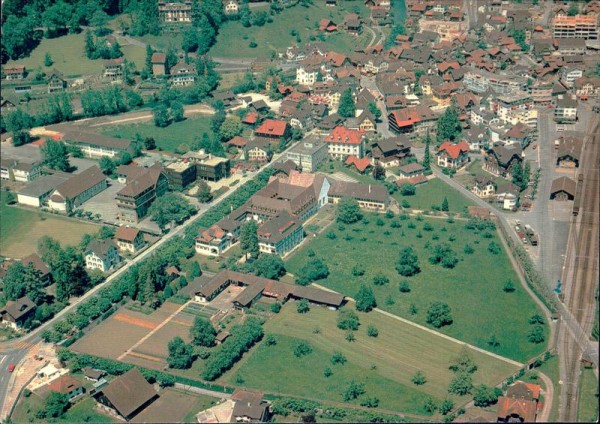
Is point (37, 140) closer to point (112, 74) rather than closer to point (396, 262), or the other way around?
point (112, 74)

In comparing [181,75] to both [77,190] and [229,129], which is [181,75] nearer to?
[229,129]

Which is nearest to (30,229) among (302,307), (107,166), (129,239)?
(129,239)

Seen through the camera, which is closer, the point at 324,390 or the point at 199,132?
the point at 324,390

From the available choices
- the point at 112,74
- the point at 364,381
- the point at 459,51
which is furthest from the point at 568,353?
the point at 112,74

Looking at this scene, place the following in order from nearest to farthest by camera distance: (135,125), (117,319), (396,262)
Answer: (117,319), (396,262), (135,125)

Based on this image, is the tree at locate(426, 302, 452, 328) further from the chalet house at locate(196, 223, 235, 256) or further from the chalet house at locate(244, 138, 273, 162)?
the chalet house at locate(244, 138, 273, 162)

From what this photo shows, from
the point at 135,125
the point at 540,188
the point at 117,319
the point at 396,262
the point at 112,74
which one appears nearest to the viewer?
the point at 117,319

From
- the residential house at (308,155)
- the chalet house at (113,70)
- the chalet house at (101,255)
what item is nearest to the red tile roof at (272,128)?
the residential house at (308,155)
